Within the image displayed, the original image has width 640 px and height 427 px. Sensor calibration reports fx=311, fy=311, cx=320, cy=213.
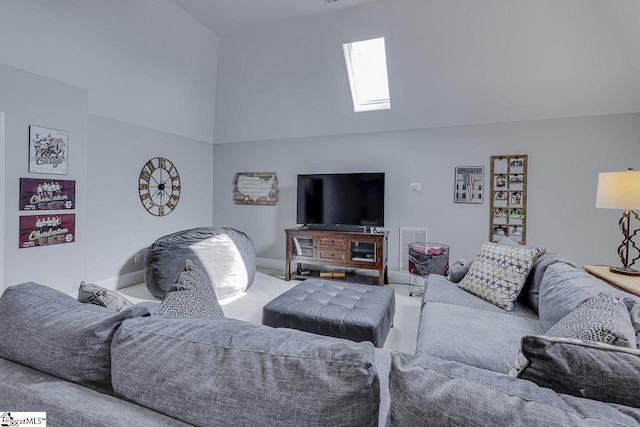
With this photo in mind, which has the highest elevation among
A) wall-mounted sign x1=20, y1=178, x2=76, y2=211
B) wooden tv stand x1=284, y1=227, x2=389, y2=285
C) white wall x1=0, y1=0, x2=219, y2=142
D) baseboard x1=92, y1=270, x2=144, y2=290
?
white wall x1=0, y1=0, x2=219, y2=142

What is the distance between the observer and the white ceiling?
10.7 feet

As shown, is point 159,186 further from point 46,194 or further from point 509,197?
point 509,197

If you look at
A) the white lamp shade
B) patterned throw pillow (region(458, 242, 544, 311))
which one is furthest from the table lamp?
patterned throw pillow (region(458, 242, 544, 311))

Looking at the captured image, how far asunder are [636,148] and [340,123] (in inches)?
137

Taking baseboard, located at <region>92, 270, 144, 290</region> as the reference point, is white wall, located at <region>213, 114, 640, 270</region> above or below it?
above

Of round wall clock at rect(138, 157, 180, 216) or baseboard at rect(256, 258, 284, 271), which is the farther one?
baseboard at rect(256, 258, 284, 271)

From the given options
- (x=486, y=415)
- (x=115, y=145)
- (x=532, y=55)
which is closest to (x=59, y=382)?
(x=486, y=415)

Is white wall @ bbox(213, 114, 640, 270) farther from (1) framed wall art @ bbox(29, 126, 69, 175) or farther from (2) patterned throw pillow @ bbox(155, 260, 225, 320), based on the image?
(2) patterned throw pillow @ bbox(155, 260, 225, 320)

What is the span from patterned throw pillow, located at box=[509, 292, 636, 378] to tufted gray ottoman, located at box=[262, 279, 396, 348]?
113 cm

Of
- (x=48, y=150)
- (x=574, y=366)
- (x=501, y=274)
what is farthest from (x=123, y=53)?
(x=574, y=366)

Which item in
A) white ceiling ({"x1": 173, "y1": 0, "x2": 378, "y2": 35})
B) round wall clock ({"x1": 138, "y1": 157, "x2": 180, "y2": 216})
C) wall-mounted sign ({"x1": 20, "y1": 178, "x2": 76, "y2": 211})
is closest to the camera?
wall-mounted sign ({"x1": 20, "y1": 178, "x2": 76, "y2": 211})

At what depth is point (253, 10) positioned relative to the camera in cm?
339

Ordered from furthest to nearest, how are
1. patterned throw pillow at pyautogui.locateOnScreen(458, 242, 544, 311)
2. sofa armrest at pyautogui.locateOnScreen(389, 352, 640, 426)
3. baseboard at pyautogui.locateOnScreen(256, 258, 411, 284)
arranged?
baseboard at pyautogui.locateOnScreen(256, 258, 411, 284), patterned throw pillow at pyautogui.locateOnScreen(458, 242, 544, 311), sofa armrest at pyautogui.locateOnScreen(389, 352, 640, 426)

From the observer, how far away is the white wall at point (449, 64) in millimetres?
3092
